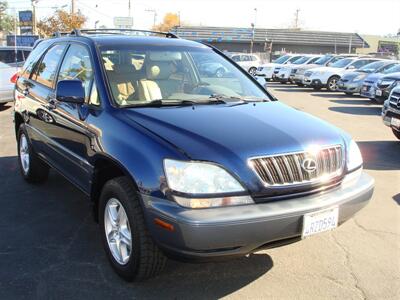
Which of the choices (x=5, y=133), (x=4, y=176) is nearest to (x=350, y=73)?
(x=5, y=133)

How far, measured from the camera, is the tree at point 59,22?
1834 inches

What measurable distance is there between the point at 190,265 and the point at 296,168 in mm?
1216

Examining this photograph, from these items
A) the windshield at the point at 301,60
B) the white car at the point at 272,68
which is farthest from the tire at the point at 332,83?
the windshield at the point at 301,60

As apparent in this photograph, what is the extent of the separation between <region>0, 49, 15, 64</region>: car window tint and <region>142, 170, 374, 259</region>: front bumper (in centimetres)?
1334

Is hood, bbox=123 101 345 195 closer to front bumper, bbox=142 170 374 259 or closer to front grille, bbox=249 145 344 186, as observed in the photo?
front grille, bbox=249 145 344 186

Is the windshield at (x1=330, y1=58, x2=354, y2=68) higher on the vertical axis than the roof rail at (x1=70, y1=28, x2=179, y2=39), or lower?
lower

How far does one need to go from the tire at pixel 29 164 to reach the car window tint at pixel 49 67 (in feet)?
2.58

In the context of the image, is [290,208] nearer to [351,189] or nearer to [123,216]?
[351,189]

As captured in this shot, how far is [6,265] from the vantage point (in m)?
3.62

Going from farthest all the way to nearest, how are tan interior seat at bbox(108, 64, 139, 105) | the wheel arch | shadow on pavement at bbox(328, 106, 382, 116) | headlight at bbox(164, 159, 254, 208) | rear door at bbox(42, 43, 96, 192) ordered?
shadow on pavement at bbox(328, 106, 382, 116) < rear door at bbox(42, 43, 96, 192) < tan interior seat at bbox(108, 64, 139, 105) < the wheel arch < headlight at bbox(164, 159, 254, 208)

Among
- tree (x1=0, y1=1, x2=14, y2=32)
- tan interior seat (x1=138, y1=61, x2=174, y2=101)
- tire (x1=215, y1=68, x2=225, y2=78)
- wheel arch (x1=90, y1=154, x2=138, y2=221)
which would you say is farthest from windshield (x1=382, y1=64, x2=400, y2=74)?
tree (x1=0, y1=1, x2=14, y2=32)

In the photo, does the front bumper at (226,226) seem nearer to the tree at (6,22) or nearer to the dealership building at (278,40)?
the dealership building at (278,40)

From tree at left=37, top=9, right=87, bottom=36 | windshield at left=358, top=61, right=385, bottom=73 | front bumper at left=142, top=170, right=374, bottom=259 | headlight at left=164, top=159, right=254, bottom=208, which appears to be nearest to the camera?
front bumper at left=142, top=170, right=374, bottom=259

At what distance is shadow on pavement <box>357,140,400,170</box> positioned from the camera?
6.91 m
